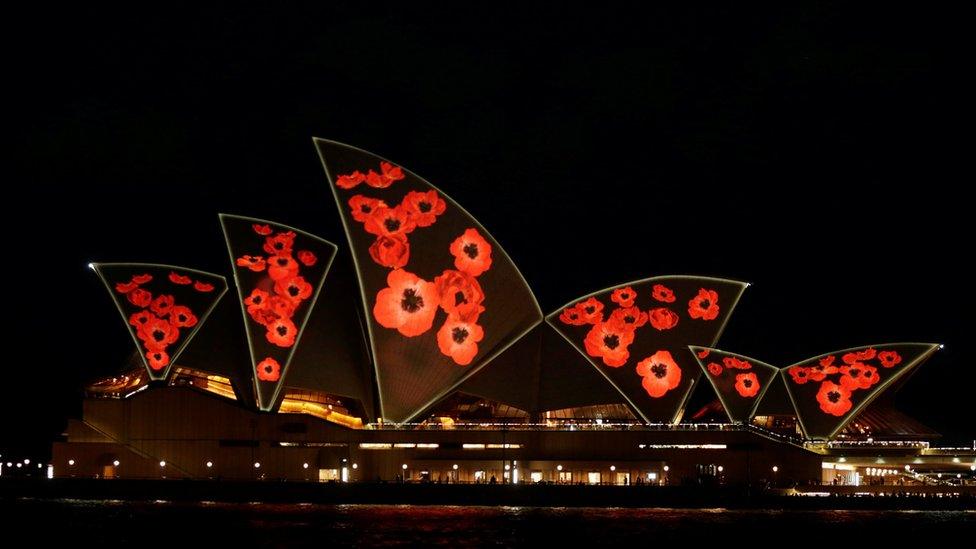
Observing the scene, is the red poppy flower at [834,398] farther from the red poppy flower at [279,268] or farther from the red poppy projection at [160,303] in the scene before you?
the red poppy projection at [160,303]

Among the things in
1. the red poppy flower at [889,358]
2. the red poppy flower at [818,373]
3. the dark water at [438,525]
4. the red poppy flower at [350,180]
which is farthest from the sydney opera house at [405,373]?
the dark water at [438,525]

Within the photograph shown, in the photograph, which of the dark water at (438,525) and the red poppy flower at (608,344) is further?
the red poppy flower at (608,344)

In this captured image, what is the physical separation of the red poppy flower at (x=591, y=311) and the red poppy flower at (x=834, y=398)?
14073 mm

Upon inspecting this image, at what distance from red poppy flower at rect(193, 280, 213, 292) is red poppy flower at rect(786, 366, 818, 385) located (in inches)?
1355

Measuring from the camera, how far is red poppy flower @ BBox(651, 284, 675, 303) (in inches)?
2798

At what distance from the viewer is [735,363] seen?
2808 inches

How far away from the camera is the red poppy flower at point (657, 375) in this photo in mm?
70375

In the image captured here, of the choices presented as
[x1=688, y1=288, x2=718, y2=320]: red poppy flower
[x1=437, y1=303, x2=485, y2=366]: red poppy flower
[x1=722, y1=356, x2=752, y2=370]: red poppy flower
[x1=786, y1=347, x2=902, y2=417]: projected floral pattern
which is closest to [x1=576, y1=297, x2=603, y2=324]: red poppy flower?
[x1=688, y1=288, x2=718, y2=320]: red poppy flower

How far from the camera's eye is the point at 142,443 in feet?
220

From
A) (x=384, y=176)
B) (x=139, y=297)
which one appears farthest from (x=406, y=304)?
(x=139, y=297)

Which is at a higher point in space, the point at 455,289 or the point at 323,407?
the point at 455,289

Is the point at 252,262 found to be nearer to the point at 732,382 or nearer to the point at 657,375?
the point at 657,375

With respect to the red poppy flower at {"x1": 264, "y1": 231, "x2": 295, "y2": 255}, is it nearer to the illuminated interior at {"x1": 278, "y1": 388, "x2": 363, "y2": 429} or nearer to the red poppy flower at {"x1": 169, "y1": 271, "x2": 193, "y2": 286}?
the red poppy flower at {"x1": 169, "y1": 271, "x2": 193, "y2": 286}

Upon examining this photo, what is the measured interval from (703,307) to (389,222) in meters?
19.2
